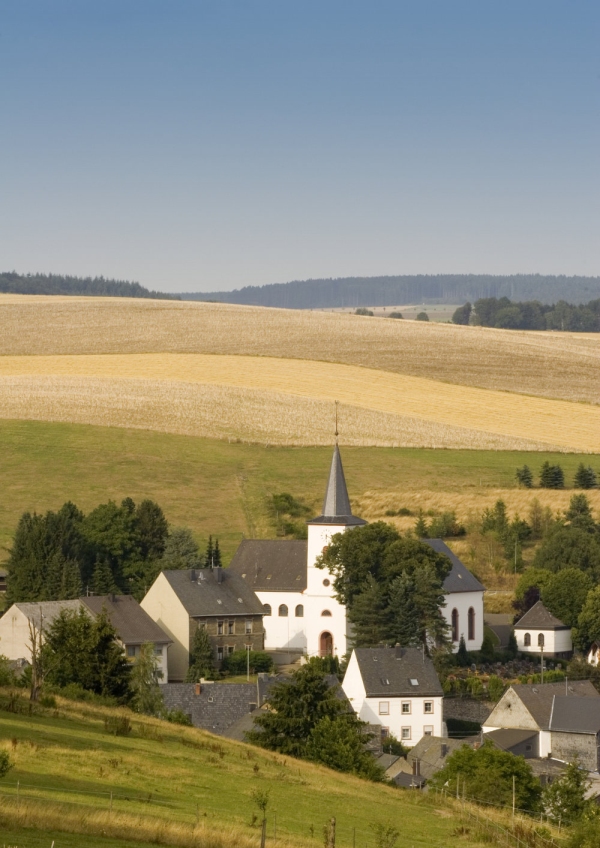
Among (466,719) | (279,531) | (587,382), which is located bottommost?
(466,719)

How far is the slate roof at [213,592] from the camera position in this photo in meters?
74.7

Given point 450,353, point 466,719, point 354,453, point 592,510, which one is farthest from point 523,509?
point 450,353

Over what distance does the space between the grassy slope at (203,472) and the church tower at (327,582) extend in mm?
8226

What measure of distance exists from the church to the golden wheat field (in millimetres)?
21644

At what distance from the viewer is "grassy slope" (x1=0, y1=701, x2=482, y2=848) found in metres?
23.1

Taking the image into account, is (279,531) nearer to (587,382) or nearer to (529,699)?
(529,699)

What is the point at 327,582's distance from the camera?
77.1m

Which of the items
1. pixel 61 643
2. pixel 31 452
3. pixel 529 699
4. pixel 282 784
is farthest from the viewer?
pixel 31 452

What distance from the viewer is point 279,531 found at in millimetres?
87875

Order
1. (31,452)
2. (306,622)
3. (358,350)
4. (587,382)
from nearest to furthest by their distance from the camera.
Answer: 1. (306,622)
2. (31,452)
3. (587,382)
4. (358,350)

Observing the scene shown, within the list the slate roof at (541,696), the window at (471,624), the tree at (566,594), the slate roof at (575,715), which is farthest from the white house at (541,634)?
the slate roof at (575,715)

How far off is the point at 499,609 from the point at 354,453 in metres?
19.3

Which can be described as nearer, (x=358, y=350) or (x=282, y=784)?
(x=282, y=784)

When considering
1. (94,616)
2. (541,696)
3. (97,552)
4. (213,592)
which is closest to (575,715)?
(541,696)
